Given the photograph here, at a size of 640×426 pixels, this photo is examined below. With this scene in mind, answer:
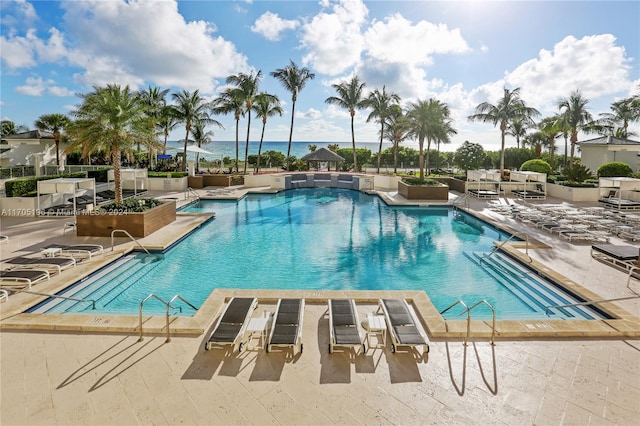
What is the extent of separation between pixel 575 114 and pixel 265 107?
2537 centimetres

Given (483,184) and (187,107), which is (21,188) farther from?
(483,184)

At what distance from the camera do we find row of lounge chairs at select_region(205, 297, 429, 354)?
512 cm

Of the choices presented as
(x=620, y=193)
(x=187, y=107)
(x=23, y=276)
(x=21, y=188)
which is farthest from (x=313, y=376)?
(x=187, y=107)

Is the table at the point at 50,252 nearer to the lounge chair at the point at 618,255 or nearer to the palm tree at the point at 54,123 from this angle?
the lounge chair at the point at 618,255

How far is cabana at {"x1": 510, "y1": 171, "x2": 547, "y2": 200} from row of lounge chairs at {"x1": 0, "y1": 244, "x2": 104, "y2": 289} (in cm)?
2137

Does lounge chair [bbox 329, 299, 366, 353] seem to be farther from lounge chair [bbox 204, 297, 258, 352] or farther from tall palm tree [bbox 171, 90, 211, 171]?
tall palm tree [bbox 171, 90, 211, 171]

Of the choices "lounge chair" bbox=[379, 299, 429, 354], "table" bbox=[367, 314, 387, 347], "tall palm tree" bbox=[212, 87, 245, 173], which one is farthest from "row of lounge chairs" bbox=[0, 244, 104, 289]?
"tall palm tree" bbox=[212, 87, 245, 173]

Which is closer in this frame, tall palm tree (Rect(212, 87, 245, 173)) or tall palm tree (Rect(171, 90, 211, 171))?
tall palm tree (Rect(171, 90, 211, 171))

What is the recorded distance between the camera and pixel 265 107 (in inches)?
1222

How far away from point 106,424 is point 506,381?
4713 millimetres

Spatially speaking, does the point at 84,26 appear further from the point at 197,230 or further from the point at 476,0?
the point at 476,0

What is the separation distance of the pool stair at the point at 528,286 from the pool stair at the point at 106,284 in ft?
30.1

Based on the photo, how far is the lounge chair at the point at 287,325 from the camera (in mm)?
5098

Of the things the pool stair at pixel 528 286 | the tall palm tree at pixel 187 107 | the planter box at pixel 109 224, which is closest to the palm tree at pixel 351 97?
the tall palm tree at pixel 187 107
